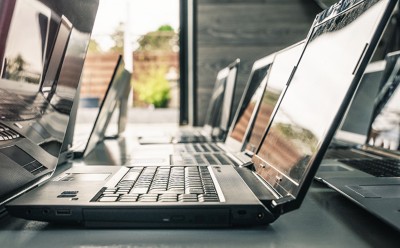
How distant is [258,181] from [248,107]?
702 mm

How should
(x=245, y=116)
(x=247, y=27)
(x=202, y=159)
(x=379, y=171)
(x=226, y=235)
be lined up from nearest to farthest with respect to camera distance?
(x=226, y=235) < (x=379, y=171) < (x=202, y=159) < (x=245, y=116) < (x=247, y=27)

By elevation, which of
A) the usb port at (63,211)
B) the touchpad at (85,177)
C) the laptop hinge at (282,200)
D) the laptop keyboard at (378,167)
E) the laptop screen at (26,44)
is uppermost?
the laptop screen at (26,44)

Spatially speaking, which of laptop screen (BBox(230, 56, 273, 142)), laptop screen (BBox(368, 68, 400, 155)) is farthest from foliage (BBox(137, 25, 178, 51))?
laptop screen (BBox(368, 68, 400, 155))

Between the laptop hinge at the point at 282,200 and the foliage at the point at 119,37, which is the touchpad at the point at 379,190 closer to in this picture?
the laptop hinge at the point at 282,200

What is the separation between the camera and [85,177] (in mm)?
708

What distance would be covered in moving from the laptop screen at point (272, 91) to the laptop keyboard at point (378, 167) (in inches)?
8.3

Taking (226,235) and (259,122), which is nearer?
(226,235)

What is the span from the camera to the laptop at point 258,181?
507 mm

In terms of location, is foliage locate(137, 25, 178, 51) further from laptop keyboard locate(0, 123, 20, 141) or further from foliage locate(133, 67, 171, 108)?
laptop keyboard locate(0, 123, 20, 141)

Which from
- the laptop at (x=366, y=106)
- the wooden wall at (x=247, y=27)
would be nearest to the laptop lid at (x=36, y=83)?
the laptop at (x=366, y=106)

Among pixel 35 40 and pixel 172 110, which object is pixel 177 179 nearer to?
pixel 35 40

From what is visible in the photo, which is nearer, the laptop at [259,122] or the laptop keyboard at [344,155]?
the laptop at [259,122]

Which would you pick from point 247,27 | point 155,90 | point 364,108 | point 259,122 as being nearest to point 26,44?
point 259,122

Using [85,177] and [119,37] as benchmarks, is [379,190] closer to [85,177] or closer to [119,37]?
[85,177]
